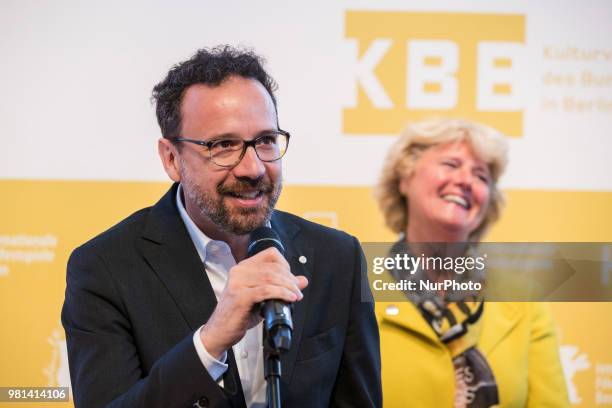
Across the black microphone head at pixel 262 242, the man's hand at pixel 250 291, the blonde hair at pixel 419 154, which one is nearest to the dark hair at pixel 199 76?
the black microphone head at pixel 262 242

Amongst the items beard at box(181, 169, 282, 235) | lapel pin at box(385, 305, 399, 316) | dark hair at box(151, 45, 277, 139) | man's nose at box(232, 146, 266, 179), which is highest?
dark hair at box(151, 45, 277, 139)

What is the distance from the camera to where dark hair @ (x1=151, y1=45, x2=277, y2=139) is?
246 cm

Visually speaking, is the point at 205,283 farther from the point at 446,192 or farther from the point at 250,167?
the point at 446,192

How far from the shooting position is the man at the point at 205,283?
2.18 meters

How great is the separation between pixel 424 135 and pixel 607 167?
2.84 ft

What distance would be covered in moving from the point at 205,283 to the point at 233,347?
215mm

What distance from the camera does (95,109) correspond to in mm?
3490

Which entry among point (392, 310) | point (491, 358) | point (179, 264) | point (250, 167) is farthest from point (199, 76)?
point (491, 358)

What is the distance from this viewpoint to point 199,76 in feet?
8.13

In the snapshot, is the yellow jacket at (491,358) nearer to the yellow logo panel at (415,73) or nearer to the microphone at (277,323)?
the yellow logo panel at (415,73)

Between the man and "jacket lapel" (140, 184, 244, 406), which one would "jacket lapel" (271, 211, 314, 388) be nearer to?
the man

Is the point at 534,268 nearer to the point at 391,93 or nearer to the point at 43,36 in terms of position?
the point at 391,93

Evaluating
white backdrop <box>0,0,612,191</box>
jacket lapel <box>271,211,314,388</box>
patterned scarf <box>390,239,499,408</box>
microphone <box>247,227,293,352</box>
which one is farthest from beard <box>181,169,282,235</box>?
patterned scarf <box>390,239,499,408</box>

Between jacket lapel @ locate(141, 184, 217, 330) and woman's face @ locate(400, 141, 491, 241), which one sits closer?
jacket lapel @ locate(141, 184, 217, 330)
